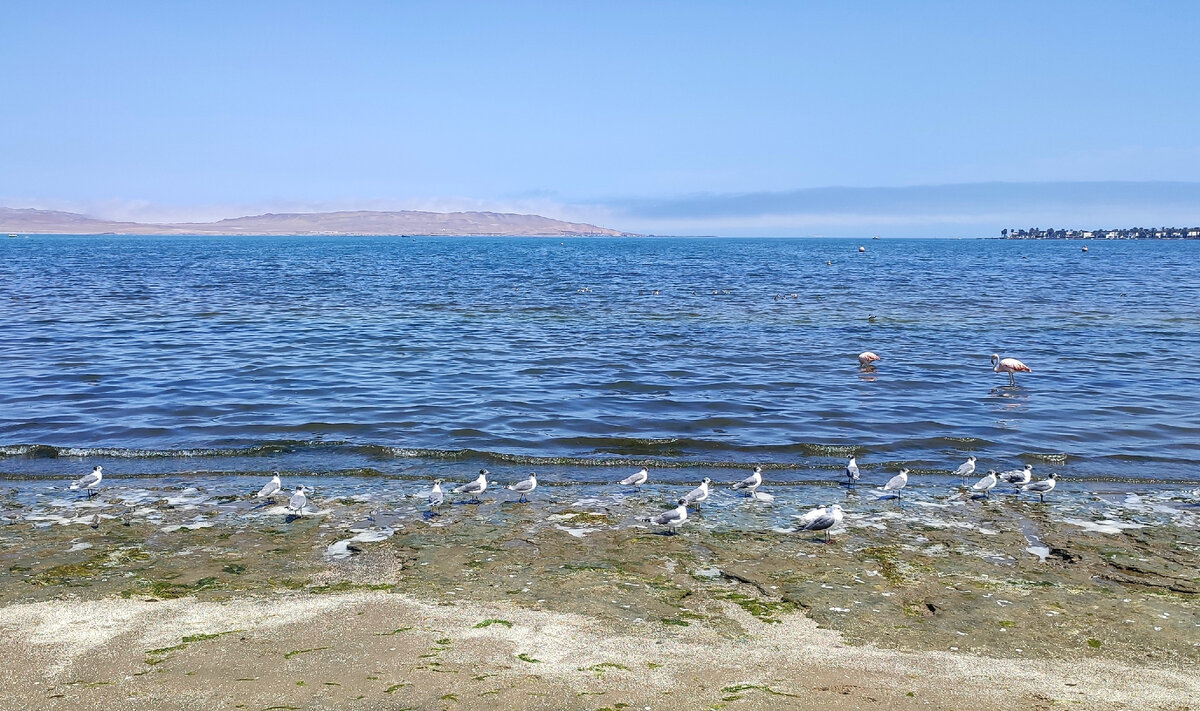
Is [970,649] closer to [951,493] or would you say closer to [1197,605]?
[1197,605]

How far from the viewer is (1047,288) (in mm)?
66438

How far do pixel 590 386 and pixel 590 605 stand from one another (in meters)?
16.3

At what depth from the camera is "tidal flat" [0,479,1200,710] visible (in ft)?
27.9

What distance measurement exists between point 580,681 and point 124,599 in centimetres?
598

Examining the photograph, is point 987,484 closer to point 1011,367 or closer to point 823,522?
point 823,522

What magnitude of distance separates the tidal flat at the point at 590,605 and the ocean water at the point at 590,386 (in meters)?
3.69

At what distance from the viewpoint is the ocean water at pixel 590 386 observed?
19.6 meters

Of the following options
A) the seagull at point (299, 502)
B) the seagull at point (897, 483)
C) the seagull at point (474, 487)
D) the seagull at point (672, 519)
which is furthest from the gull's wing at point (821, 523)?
the seagull at point (299, 502)

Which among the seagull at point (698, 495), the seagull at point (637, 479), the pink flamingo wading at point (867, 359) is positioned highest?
the pink flamingo wading at point (867, 359)

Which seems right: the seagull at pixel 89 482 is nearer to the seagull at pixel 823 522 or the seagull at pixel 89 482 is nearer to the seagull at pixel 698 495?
the seagull at pixel 698 495

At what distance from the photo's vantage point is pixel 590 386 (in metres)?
27.0

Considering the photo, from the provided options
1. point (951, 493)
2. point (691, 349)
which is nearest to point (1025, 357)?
point (691, 349)

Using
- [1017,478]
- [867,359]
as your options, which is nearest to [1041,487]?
[1017,478]

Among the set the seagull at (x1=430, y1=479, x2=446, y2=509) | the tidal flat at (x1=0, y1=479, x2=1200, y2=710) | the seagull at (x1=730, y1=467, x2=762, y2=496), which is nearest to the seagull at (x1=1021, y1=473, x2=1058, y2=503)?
the tidal flat at (x1=0, y1=479, x2=1200, y2=710)
